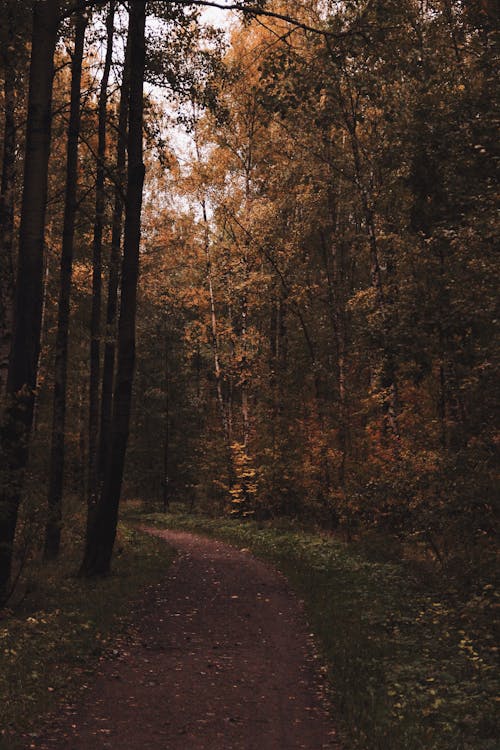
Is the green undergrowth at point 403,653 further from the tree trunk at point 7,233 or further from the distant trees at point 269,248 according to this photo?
the tree trunk at point 7,233

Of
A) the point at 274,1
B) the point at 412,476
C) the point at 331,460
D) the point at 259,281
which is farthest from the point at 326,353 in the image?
the point at 412,476

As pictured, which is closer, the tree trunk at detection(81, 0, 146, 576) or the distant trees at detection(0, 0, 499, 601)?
the distant trees at detection(0, 0, 499, 601)

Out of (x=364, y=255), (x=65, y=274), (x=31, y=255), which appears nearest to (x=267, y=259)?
(x=364, y=255)

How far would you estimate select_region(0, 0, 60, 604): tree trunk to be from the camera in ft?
29.6

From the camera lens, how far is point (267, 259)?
24.9 m

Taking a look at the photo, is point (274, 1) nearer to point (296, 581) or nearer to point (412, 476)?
point (412, 476)

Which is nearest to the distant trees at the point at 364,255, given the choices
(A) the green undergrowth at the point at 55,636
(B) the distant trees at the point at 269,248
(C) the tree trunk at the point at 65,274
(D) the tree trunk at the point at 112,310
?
(B) the distant trees at the point at 269,248

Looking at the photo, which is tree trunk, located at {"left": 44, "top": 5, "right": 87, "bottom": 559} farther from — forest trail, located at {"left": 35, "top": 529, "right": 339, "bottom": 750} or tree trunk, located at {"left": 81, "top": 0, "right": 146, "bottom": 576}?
forest trail, located at {"left": 35, "top": 529, "right": 339, "bottom": 750}

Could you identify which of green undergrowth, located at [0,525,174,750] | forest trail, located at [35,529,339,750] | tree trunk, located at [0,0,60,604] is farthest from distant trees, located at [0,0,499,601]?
forest trail, located at [35,529,339,750]

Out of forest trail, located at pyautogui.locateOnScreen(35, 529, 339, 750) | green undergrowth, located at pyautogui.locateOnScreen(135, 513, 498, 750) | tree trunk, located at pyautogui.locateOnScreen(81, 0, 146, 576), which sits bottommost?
forest trail, located at pyautogui.locateOnScreen(35, 529, 339, 750)

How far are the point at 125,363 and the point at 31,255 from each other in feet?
11.8

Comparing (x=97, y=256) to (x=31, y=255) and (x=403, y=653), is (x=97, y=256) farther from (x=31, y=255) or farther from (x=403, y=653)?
(x=403, y=653)

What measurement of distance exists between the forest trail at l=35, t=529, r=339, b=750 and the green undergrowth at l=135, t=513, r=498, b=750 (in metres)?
0.38

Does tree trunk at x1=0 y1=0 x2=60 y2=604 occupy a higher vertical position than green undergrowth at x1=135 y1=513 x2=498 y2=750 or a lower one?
higher
